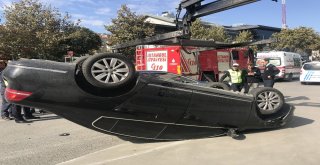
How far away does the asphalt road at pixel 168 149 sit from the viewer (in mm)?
5480

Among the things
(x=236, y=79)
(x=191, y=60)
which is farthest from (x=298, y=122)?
(x=191, y=60)

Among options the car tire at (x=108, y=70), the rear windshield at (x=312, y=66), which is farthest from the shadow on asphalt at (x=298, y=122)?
the rear windshield at (x=312, y=66)

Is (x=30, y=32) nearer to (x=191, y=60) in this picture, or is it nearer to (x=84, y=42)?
(x=84, y=42)

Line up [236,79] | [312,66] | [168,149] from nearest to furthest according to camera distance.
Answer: [168,149]
[236,79]
[312,66]

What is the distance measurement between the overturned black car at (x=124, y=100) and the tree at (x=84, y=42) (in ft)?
117

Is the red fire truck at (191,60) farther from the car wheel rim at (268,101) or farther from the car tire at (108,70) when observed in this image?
the car tire at (108,70)

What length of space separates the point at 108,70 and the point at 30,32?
27.4m

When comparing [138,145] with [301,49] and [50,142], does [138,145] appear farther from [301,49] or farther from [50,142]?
[301,49]

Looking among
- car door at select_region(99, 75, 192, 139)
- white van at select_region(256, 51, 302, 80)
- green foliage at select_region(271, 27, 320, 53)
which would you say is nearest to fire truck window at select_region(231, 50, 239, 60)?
white van at select_region(256, 51, 302, 80)

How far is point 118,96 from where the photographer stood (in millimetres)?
5609

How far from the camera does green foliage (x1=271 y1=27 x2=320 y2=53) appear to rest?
55.3 m

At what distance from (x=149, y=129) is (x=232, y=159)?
1.49 meters

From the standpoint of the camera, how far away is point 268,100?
7.41 m

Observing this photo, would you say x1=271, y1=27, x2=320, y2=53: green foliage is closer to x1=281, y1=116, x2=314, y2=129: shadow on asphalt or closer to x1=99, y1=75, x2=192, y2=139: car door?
x1=281, y1=116, x2=314, y2=129: shadow on asphalt
